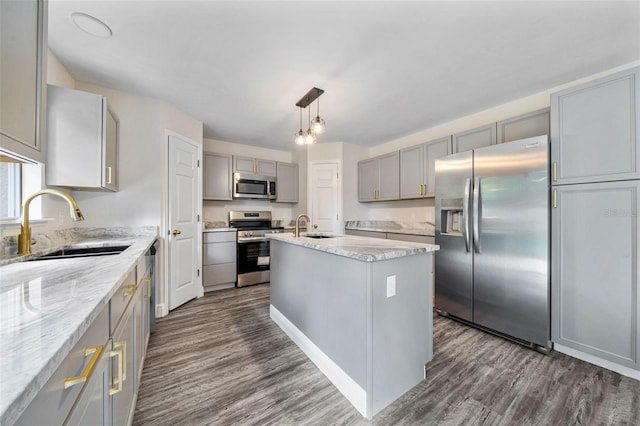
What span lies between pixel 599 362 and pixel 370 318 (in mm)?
2016

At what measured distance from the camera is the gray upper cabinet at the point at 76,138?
6.08 feet

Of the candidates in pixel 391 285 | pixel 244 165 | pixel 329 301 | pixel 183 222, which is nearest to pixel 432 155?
pixel 391 285

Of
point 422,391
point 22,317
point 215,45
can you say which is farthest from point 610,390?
point 215,45

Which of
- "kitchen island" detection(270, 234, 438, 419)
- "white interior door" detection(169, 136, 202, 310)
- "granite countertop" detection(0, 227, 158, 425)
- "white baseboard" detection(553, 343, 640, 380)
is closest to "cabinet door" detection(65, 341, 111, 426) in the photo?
"granite countertop" detection(0, 227, 158, 425)

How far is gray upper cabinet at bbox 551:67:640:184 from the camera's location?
1795mm

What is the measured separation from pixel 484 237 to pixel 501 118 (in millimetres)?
1573

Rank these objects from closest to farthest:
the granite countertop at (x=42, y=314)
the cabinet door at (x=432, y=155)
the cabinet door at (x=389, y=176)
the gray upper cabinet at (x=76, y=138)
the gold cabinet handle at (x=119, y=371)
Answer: the granite countertop at (x=42, y=314)
the gold cabinet handle at (x=119, y=371)
the gray upper cabinet at (x=76, y=138)
the cabinet door at (x=432, y=155)
the cabinet door at (x=389, y=176)

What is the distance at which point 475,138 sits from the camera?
2.99 metres

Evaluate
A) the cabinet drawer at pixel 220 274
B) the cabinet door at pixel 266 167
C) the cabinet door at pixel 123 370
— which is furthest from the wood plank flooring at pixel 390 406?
the cabinet door at pixel 266 167

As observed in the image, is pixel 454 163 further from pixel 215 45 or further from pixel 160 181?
pixel 160 181

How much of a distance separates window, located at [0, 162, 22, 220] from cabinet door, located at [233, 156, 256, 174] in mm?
2571

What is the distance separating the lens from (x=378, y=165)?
13.9 ft

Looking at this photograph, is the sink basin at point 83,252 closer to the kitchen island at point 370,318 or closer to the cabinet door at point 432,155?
the kitchen island at point 370,318

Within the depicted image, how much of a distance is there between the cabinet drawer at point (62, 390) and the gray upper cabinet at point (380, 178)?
376 cm
